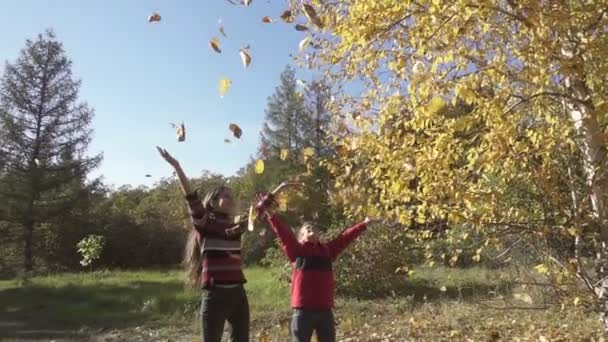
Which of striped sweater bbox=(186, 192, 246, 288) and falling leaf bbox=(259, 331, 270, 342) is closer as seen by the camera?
striped sweater bbox=(186, 192, 246, 288)

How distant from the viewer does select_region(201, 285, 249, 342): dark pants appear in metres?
3.86

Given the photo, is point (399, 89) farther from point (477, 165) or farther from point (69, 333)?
point (69, 333)

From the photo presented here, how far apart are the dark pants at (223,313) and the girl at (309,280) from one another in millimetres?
523

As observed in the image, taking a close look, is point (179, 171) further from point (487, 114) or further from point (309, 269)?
point (487, 114)

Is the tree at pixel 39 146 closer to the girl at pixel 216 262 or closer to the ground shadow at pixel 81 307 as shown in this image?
the ground shadow at pixel 81 307

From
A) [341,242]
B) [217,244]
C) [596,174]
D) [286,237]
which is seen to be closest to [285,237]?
[286,237]

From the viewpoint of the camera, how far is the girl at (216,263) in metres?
3.89

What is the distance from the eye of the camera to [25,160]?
2691 cm

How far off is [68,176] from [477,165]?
26364 millimetres

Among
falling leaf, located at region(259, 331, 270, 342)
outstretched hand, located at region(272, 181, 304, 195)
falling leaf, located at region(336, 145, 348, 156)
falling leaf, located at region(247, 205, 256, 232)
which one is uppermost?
falling leaf, located at region(336, 145, 348, 156)

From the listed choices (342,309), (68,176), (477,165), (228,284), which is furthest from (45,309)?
(68,176)

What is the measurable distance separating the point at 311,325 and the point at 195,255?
1.03m

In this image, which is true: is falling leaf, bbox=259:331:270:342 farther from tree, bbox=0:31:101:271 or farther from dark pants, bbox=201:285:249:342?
tree, bbox=0:31:101:271

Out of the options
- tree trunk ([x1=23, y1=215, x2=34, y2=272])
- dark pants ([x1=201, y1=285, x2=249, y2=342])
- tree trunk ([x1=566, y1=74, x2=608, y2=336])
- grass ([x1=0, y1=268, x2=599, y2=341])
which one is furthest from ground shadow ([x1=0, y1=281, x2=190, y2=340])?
tree trunk ([x1=23, y1=215, x2=34, y2=272])
